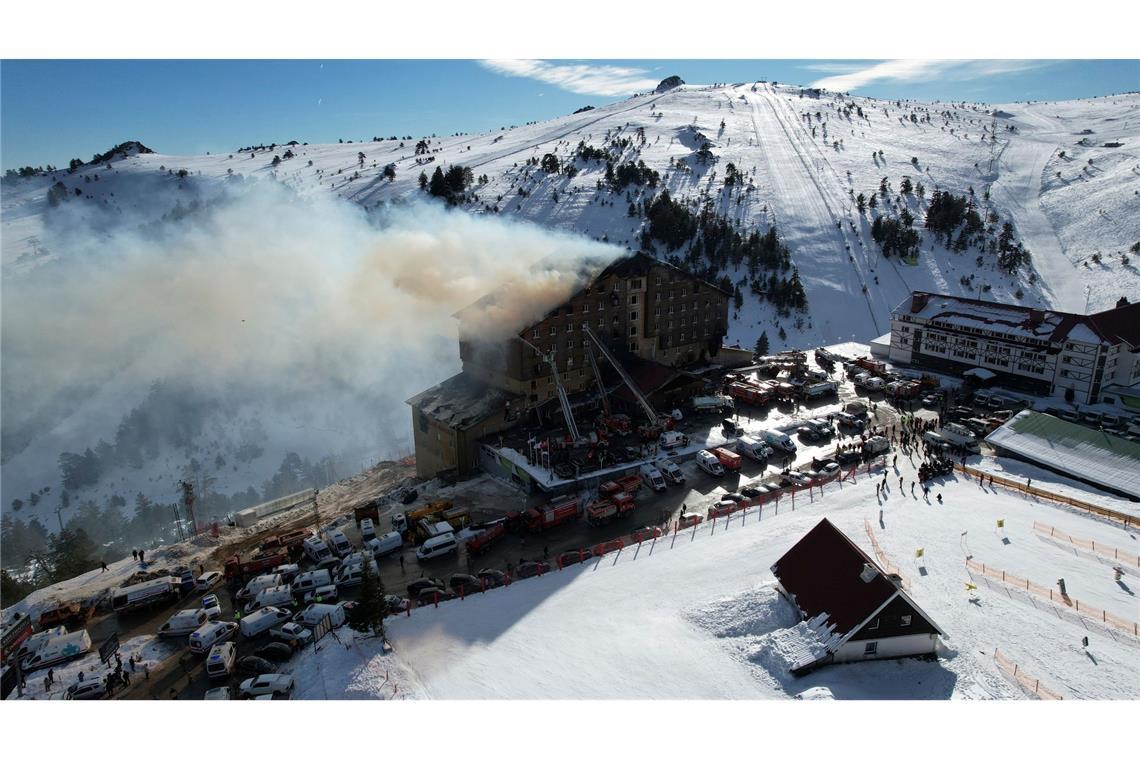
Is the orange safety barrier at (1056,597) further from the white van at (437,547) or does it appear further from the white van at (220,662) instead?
the white van at (220,662)

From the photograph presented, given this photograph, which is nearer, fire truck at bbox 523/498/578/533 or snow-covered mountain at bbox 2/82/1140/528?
fire truck at bbox 523/498/578/533

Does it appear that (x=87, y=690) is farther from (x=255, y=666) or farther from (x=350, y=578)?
(x=350, y=578)

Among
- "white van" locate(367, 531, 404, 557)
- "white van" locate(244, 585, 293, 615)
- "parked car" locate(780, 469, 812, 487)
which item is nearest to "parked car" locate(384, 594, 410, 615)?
"white van" locate(244, 585, 293, 615)

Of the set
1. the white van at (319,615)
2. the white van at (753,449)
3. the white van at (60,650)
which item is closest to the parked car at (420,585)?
the white van at (319,615)

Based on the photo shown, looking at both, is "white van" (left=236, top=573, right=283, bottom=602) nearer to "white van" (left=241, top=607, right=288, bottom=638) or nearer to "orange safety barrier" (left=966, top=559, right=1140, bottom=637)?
"white van" (left=241, top=607, right=288, bottom=638)

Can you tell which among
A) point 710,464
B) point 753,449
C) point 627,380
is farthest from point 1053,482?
point 627,380
